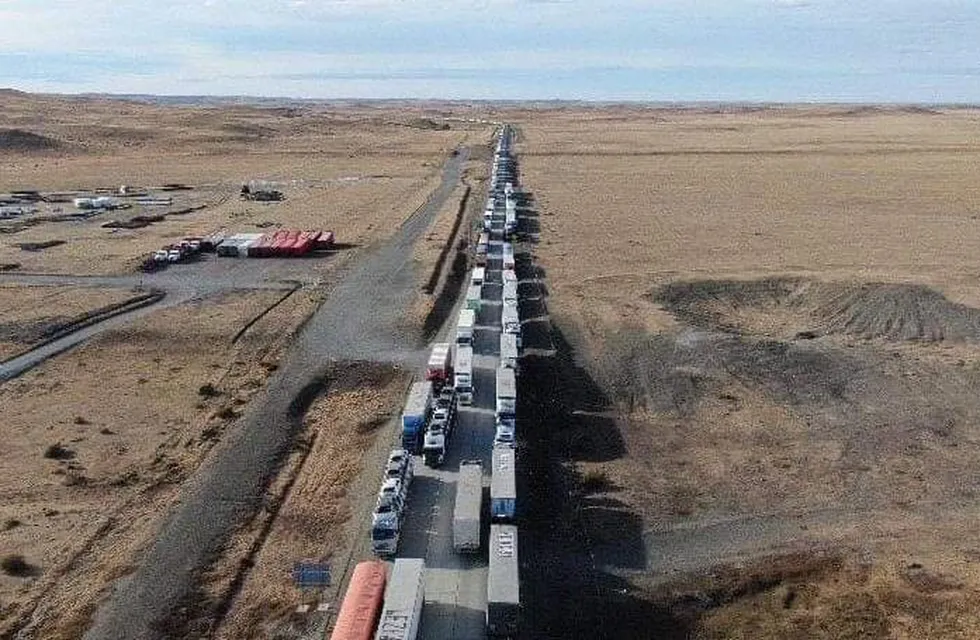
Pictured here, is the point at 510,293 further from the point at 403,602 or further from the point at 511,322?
the point at 403,602

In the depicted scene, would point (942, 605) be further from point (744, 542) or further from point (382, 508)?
point (382, 508)

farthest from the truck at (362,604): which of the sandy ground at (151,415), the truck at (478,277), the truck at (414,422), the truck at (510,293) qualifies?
the truck at (478,277)

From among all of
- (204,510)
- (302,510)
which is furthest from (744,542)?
(204,510)

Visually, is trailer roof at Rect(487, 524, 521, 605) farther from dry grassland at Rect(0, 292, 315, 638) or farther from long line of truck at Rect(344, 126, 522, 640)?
dry grassland at Rect(0, 292, 315, 638)

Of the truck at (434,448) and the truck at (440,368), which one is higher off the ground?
the truck at (440,368)

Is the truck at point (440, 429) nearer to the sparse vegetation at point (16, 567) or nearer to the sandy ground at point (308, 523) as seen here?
the sandy ground at point (308, 523)

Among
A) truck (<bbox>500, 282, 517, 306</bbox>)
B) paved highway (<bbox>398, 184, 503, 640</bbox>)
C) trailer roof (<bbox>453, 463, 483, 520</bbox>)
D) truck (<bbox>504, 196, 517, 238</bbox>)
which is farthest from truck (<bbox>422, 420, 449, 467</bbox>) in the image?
truck (<bbox>504, 196, 517, 238</bbox>)

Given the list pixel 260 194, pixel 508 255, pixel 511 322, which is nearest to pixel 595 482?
pixel 511 322
